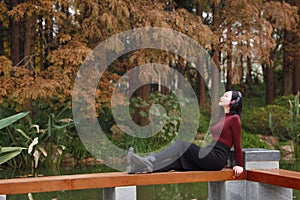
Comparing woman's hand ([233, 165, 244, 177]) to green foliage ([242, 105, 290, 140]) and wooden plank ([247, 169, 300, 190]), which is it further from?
green foliage ([242, 105, 290, 140])

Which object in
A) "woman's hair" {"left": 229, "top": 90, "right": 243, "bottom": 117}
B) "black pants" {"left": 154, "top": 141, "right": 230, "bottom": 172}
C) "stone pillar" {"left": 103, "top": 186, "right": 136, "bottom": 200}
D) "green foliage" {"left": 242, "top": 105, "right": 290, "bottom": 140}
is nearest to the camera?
"stone pillar" {"left": 103, "top": 186, "right": 136, "bottom": 200}

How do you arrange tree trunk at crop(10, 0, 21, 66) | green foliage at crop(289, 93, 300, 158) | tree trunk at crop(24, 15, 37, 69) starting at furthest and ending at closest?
tree trunk at crop(10, 0, 21, 66), green foliage at crop(289, 93, 300, 158), tree trunk at crop(24, 15, 37, 69)

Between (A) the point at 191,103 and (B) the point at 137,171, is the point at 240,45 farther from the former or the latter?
(B) the point at 137,171

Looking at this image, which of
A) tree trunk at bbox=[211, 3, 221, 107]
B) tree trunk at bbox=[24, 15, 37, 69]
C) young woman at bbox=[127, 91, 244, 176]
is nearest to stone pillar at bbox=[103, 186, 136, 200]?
young woman at bbox=[127, 91, 244, 176]

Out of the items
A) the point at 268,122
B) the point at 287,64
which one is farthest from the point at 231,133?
the point at 287,64

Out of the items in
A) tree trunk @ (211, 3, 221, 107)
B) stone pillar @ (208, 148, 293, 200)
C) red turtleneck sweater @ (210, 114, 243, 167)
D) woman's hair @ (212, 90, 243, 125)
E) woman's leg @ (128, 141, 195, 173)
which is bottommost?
stone pillar @ (208, 148, 293, 200)

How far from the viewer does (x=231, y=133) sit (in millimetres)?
4090

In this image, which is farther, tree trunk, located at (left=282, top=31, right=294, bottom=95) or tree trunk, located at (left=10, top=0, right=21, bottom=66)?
tree trunk, located at (left=282, top=31, right=294, bottom=95)

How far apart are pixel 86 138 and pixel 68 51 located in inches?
81.9

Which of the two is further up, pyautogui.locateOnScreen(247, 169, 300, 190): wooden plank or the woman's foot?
the woman's foot

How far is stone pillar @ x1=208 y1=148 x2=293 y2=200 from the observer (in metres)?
4.07

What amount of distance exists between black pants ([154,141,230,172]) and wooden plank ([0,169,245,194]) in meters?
0.08

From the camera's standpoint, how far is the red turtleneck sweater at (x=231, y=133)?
13.3ft

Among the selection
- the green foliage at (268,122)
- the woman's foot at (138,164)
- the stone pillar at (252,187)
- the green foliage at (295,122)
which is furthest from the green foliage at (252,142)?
the woman's foot at (138,164)
